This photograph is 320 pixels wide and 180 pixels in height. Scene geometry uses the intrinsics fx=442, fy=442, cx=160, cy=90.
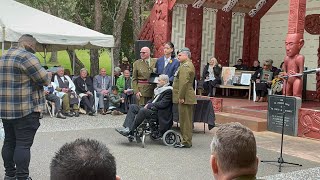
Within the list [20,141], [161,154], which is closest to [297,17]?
[161,154]

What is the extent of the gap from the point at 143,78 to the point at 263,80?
4.46m

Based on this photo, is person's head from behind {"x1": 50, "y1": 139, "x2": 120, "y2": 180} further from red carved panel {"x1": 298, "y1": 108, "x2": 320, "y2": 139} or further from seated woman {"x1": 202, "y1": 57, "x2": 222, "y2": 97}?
seated woman {"x1": 202, "y1": 57, "x2": 222, "y2": 97}

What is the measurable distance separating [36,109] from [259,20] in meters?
10.8

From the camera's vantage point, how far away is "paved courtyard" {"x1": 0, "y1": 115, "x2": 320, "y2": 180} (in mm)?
5203

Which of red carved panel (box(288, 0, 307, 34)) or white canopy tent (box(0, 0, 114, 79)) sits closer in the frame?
red carved panel (box(288, 0, 307, 34))

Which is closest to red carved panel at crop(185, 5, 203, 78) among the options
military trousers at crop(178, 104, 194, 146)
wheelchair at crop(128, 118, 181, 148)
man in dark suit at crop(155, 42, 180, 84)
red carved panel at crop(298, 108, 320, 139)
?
Answer: man in dark suit at crop(155, 42, 180, 84)

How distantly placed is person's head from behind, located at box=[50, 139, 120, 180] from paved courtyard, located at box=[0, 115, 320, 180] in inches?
144

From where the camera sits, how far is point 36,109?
4.16 m

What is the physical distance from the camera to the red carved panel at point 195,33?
40.9 ft

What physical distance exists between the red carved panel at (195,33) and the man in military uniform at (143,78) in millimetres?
4302

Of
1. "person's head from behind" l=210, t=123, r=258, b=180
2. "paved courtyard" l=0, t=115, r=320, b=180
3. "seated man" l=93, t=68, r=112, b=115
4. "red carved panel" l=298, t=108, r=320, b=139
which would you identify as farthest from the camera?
"seated man" l=93, t=68, r=112, b=115

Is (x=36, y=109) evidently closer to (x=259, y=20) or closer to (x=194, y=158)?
(x=194, y=158)

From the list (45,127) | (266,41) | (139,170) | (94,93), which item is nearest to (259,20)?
(266,41)

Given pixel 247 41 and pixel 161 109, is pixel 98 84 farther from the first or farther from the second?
pixel 247 41
